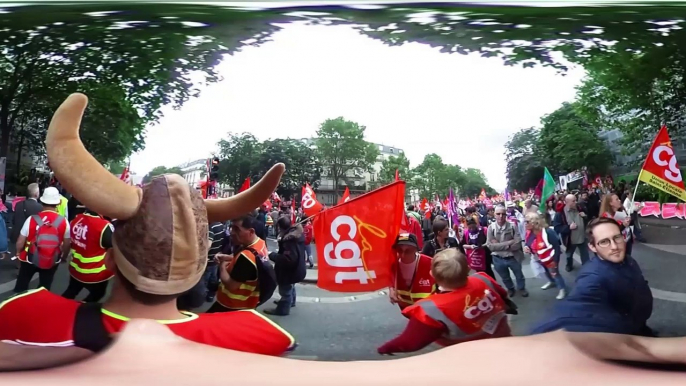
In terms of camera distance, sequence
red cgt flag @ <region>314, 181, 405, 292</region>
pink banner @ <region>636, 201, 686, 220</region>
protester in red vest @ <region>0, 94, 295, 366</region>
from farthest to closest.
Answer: pink banner @ <region>636, 201, 686, 220</region>, red cgt flag @ <region>314, 181, 405, 292</region>, protester in red vest @ <region>0, 94, 295, 366</region>

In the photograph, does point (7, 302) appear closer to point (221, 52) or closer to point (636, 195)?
point (221, 52)

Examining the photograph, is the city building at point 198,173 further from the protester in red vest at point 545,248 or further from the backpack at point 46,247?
the protester in red vest at point 545,248

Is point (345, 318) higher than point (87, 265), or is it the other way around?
point (87, 265)

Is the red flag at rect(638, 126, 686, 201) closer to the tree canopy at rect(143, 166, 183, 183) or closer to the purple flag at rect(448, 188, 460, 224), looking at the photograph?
the purple flag at rect(448, 188, 460, 224)

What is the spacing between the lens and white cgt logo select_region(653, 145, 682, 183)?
70.7 inches

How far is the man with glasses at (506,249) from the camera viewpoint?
5.73ft

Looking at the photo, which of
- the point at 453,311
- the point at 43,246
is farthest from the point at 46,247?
the point at 453,311

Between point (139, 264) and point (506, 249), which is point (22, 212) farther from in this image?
point (506, 249)

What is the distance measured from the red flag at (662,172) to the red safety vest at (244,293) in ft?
4.46

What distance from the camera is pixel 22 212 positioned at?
1774 millimetres

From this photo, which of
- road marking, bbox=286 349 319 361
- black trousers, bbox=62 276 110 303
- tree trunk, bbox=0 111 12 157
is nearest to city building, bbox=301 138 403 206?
road marking, bbox=286 349 319 361

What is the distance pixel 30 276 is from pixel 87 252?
0.71 ft

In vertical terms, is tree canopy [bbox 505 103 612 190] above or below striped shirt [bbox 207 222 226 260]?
above

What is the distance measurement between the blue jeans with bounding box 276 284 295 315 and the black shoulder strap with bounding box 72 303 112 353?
55cm
